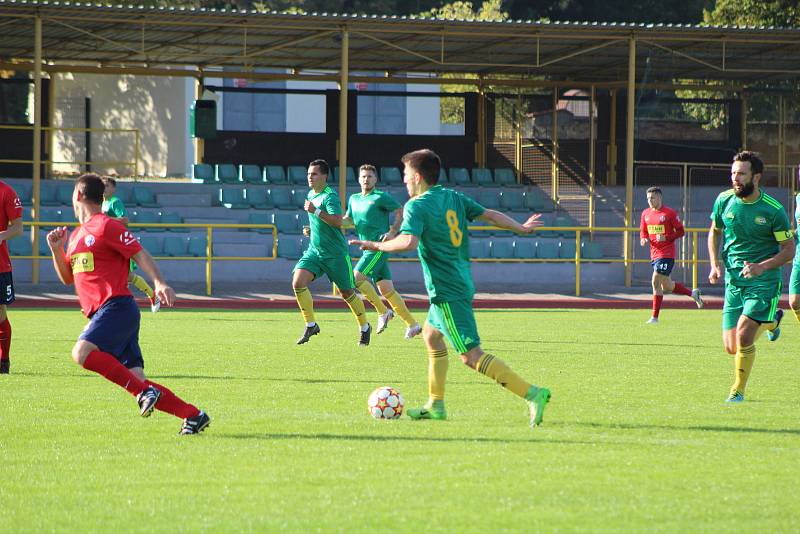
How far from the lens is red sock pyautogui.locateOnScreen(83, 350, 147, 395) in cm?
789

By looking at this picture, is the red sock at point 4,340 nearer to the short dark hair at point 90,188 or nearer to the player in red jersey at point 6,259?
the player in red jersey at point 6,259

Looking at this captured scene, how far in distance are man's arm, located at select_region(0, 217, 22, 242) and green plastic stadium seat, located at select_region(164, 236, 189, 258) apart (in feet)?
51.3

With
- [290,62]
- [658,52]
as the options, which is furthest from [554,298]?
[290,62]

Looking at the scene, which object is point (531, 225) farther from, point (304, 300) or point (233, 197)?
point (233, 197)

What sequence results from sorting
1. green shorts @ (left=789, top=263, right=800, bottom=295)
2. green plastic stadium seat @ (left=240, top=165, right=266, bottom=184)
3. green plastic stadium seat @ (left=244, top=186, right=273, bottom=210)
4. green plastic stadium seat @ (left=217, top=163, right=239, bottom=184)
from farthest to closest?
green plastic stadium seat @ (left=240, top=165, right=266, bottom=184) → green plastic stadium seat @ (left=217, top=163, right=239, bottom=184) → green plastic stadium seat @ (left=244, top=186, right=273, bottom=210) → green shorts @ (left=789, top=263, right=800, bottom=295)

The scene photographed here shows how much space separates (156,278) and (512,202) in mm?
25313

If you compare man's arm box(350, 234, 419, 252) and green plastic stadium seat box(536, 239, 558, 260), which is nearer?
man's arm box(350, 234, 419, 252)

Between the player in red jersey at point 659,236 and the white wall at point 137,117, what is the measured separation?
86.2 ft

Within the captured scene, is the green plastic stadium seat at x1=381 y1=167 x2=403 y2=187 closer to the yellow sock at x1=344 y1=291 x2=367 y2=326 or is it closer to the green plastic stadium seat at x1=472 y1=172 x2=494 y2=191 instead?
the green plastic stadium seat at x1=472 y1=172 x2=494 y2=191

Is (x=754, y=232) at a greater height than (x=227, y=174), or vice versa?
(x=227, y=174)

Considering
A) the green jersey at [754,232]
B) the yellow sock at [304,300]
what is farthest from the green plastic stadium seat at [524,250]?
the green jersey at [754,232]

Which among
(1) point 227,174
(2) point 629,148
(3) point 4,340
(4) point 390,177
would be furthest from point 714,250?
(1) point 227,174

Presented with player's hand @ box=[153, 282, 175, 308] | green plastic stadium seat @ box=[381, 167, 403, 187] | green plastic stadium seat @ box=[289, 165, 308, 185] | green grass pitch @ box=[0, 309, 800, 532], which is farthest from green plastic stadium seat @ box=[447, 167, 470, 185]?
player's hand @ box=[153, 282, 175, 308]

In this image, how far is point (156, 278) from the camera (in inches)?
304
